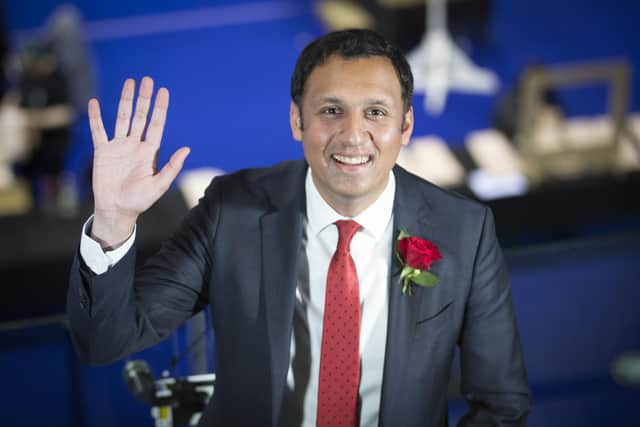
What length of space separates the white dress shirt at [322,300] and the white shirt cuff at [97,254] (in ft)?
1.38

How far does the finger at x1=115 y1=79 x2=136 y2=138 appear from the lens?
6.30 feet

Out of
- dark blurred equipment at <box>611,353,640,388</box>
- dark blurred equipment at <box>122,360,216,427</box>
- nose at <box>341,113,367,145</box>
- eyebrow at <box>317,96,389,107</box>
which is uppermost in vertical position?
eyebrow at <box>317,96,389,107</box>

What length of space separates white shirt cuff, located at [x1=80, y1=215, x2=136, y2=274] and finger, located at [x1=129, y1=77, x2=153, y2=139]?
0.20 meters

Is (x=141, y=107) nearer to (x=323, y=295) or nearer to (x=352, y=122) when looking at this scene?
(x=352, y=122)

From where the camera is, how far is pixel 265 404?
6.95 ft

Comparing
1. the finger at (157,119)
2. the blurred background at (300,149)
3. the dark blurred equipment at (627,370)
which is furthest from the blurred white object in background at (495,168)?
the finger at (157,119)

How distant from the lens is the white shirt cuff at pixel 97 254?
1.91 metres

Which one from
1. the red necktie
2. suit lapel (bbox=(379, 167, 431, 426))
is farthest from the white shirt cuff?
suit lapel (bbox=(379, 167, 431, 426))

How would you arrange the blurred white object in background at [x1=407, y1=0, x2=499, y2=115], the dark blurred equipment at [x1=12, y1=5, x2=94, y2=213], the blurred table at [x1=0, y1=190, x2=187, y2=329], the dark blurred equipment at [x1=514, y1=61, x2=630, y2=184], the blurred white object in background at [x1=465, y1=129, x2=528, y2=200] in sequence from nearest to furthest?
the blurred table at [x1=0, y1=190, x2=187, y2=329] → the blurred white object in background at [x1=465, y1=129, x2=528, y2=200] → the dark blurred equipment at [x1=514, y1=61, x2=630, y2=184] → the dark blurred equipment at [x1=12, y1=5, x2=94, y2=213] → the blurred white object in background at [x1=407, y1=0, x2=499, y2=115]

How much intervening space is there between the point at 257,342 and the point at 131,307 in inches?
11.4

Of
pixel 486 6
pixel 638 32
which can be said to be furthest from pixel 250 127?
pixel 638 32

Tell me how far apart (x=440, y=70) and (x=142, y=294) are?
21.0 feet

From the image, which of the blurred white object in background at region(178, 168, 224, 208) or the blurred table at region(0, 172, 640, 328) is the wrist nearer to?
the blurred table at region(0, 172, 640, 328)

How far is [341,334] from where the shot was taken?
6.86 feet
